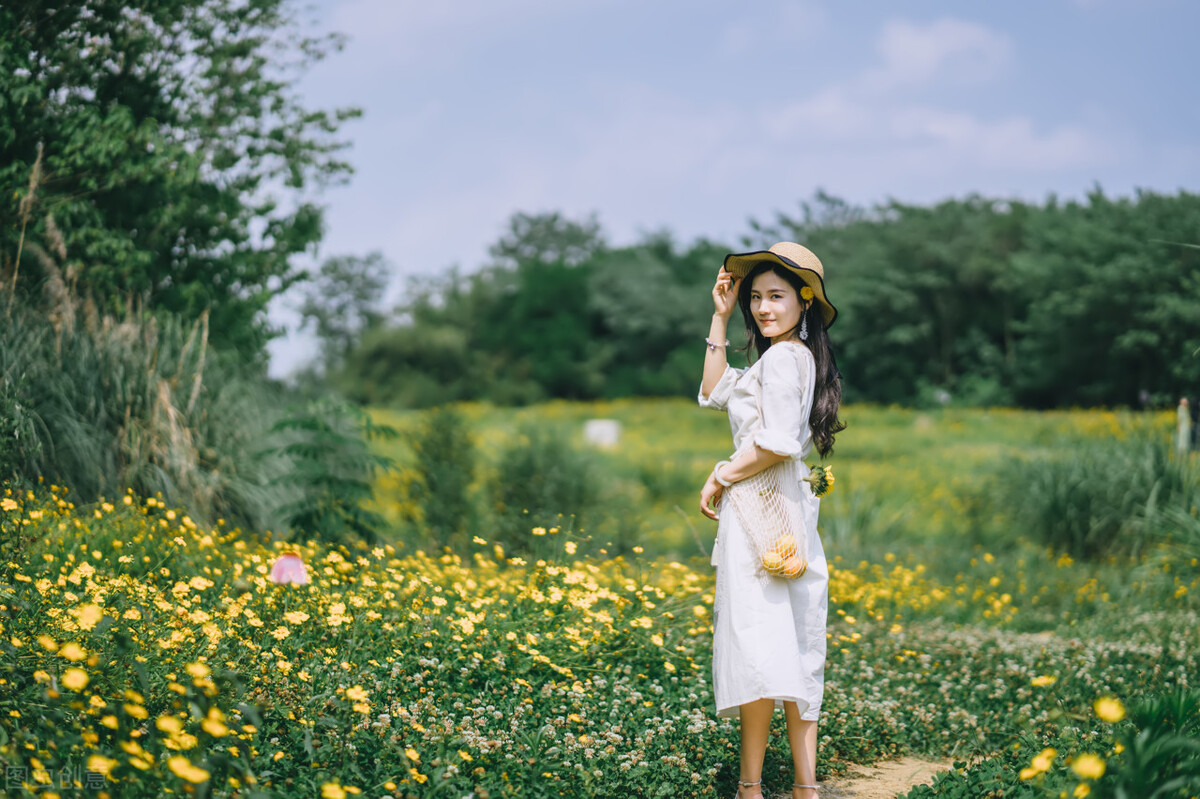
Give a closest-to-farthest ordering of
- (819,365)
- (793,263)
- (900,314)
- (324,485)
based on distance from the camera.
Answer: (793,263) < (819,365) < (324,485) < (900,314)

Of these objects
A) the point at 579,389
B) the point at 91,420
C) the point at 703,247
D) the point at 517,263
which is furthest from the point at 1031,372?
the point at 517,263

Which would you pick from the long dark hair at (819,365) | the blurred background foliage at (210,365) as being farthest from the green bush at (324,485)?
the long dark hair at (819,365)

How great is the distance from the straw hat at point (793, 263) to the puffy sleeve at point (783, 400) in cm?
24

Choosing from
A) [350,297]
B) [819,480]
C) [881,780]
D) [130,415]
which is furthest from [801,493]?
[350,297]

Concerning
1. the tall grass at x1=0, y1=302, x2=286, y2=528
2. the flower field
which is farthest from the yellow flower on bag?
the tall grass at x1=0, y1=302, x2=286, y2=528

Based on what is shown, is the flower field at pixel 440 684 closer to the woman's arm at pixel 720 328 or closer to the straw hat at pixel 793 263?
the woman's arm at pixel 720 328

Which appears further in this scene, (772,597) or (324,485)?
(324,485)

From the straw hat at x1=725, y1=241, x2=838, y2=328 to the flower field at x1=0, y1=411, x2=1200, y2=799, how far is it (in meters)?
1.47

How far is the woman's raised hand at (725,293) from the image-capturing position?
11.3 feet

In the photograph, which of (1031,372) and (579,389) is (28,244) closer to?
(1031,372)

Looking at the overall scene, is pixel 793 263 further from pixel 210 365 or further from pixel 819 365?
pixel 210 365

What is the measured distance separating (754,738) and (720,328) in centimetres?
142

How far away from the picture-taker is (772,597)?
3.12 meters

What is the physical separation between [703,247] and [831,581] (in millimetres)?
45608
